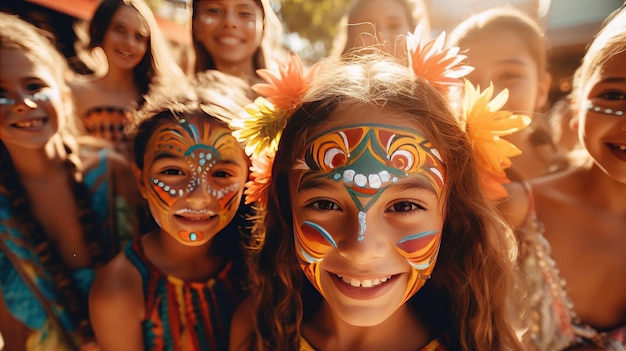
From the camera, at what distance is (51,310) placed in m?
1.99

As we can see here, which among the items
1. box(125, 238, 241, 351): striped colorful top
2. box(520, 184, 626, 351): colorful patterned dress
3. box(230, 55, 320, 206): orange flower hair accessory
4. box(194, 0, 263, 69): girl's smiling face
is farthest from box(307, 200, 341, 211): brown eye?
box(194, 0, 263, 69): girl's smiling face

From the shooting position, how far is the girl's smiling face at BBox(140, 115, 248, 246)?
166 centimetres

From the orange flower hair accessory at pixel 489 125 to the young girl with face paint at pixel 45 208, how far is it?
1.68 m

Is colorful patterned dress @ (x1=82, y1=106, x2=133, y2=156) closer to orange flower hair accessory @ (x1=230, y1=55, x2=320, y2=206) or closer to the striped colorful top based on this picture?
the striped colorful top

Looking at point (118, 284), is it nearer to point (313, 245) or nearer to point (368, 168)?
point (313, 245)

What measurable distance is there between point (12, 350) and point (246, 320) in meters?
1.26

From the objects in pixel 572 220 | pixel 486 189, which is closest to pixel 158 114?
pixel 486 189

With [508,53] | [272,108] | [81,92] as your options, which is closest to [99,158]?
[81,92]

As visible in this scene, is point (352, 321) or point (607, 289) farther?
point (607, 289)

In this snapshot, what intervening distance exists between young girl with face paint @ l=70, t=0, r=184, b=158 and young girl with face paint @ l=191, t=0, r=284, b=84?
0.26 meters

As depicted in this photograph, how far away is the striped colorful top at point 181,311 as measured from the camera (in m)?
1.75

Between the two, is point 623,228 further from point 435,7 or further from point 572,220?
point 435,7

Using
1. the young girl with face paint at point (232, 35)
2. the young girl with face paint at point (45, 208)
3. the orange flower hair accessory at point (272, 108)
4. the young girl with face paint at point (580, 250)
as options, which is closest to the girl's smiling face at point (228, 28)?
the young girl with face paint at point (232, 35)

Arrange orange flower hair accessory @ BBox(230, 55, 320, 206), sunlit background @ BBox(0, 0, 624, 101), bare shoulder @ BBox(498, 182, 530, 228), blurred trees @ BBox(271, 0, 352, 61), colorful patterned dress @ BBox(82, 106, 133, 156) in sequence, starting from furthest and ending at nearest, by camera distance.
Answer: blurred trees @ BBox(271, 0, 352, 61), sunlit background @ BBox(0, 0, 624, 101), colorful patterned dress @ BBox(82, 106, 133, 156), bare shoulder @ BBox(498, 182, 530, 228), orange flower hair accessory @ BBox(230, 55, 320, 206)
